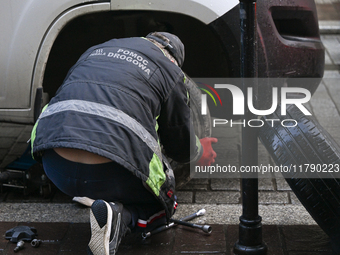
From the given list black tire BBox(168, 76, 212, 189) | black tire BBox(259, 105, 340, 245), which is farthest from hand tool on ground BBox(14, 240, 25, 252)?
black tire BBox(259, 105, 340, 245)

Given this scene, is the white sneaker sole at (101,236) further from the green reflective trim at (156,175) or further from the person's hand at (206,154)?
the person's hand at (206,154)

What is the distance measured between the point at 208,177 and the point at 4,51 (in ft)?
5.55

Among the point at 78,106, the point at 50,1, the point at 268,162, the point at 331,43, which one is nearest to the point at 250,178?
the point at 78,106

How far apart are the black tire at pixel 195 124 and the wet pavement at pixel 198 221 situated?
12 centimetres

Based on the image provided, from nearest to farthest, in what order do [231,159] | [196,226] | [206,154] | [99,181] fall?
[99,181], [196,226], [206,154], [231,159]

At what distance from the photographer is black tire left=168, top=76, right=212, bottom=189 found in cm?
337

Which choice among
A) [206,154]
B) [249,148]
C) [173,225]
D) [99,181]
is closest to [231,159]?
[206,154]

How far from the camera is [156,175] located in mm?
2543

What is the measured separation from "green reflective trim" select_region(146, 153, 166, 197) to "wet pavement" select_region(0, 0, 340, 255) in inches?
15.9

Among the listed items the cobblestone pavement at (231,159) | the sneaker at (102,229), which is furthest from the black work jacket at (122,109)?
the cobblestone pavement at (231,159)

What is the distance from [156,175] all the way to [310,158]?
33.2 inches

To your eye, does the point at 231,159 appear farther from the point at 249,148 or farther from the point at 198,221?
the point at 249,148

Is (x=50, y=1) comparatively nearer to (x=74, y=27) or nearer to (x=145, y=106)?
(x=74, y=27)

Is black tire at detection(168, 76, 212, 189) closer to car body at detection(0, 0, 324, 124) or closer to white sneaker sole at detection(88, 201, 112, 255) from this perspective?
car body at detection(0, 0, 324, 124)
